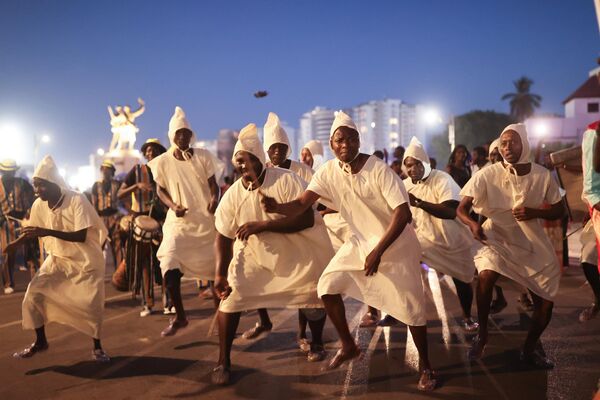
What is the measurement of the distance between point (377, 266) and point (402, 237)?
1.03ft

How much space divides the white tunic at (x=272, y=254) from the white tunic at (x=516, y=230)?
5.37 ft

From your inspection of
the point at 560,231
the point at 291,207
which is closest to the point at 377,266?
the point at 291,207

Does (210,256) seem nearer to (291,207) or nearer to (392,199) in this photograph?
(291,207)

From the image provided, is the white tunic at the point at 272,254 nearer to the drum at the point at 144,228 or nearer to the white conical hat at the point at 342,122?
the white conical hat at the point at 342,122

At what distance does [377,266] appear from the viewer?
193 inches

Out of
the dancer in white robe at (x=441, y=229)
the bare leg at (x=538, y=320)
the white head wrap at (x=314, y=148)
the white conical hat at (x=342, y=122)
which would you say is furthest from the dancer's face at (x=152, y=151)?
the bare leg at (x=538, y=320)

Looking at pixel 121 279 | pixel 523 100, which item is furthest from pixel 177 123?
pixel 523 100

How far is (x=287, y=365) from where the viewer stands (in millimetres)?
5676

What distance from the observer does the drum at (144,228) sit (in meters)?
8.07

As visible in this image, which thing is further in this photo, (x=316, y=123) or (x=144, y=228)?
(x=316, y=123)

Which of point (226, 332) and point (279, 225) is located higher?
point (279, 225)

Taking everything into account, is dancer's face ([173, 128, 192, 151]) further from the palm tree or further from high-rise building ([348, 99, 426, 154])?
high-rise building ([348, 99, 426, 154])

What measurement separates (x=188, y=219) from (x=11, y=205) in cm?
529

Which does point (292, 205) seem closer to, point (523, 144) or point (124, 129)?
point (523, 144)
